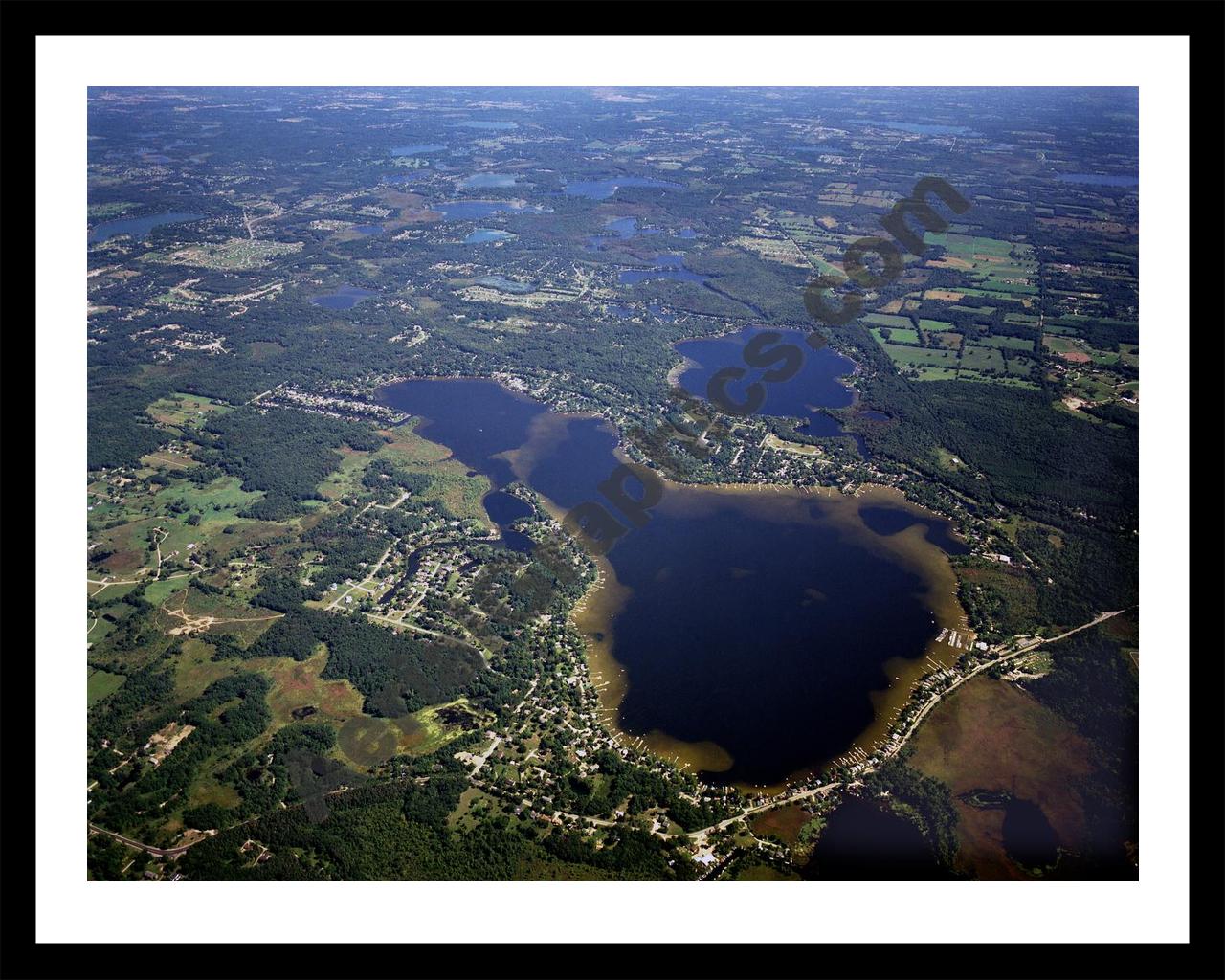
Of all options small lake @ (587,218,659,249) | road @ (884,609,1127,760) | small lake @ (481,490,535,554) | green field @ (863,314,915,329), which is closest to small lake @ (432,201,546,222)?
small lake @ (587,218,659,249)

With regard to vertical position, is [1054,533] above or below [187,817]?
above

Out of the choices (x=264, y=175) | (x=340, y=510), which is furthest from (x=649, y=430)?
(x=264, y=175)

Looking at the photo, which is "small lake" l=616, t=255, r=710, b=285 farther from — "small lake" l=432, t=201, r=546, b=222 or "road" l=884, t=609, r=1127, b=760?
"road" l=884, t=609, r=1127, b=760

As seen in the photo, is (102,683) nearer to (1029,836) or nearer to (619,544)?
(619,544)

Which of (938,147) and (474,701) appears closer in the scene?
(474,701)

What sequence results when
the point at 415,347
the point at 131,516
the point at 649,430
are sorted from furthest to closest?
the point at 415,347
the point at 649,430
the point at 131,516

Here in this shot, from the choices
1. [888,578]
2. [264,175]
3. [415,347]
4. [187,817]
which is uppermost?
[264,175]

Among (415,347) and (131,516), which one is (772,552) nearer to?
(131,516)
